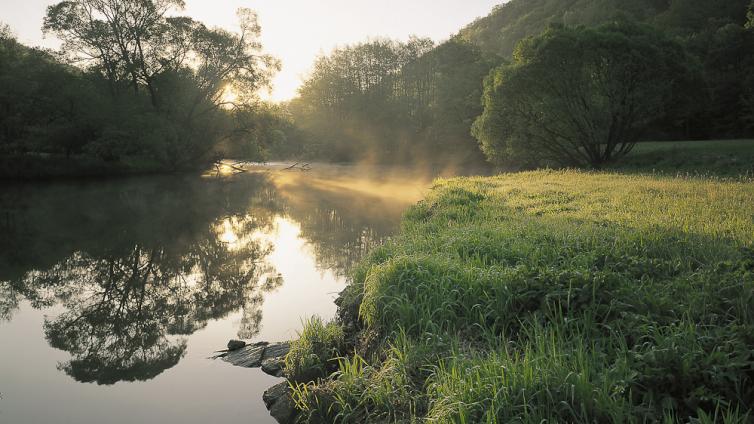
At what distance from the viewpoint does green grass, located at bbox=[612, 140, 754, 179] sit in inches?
834

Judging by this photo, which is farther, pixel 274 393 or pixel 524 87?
pixel 524 87

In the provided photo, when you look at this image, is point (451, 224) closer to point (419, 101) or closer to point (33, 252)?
point (33, 252)

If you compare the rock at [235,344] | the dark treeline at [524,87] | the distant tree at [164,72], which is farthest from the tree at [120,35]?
the rock at [235,344]

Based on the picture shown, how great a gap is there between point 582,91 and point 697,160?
769 centimetres

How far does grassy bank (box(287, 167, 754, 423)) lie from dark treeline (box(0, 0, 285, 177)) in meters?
38.9

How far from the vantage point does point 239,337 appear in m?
8.52

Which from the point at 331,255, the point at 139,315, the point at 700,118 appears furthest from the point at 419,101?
the point at 139,315

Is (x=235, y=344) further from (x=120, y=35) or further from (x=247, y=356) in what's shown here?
(x=120, y=35)

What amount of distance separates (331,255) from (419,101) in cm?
6520

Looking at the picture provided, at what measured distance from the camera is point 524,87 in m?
29.4

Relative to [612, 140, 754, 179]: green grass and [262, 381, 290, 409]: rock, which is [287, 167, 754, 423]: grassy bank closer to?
[262, 381, 290, 409]: rock

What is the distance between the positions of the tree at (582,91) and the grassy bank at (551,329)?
19849 millimetres

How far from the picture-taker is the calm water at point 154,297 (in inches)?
256

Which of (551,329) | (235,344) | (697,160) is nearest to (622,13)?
(697,160)
